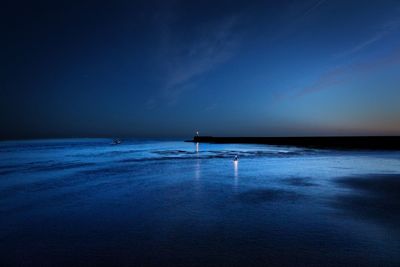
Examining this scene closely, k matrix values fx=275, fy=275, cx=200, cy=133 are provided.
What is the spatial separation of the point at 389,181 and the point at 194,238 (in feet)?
38.0

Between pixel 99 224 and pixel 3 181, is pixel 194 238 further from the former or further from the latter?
pixel 3 181

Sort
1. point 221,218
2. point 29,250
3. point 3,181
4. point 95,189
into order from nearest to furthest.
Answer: point 29,250, point 221,218, point 95,189, point 3,181

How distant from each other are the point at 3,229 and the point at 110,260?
11.7ft

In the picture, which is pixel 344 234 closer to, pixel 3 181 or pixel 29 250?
pixel 29 250

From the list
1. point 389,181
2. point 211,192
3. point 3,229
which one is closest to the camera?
point 3,229

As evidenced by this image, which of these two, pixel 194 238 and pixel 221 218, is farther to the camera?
pixel 221 218

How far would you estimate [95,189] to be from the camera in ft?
39.6

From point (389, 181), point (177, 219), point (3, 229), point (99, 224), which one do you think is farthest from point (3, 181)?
point (389, 181)

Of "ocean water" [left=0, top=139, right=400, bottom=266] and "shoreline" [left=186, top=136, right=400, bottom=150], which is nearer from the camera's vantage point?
"ocean water" [left=0, top=139, right=400, bottom=266]

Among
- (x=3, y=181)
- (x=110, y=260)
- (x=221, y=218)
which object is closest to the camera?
(x=110, y=260)

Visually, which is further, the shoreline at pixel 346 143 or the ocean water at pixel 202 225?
the shoreline at pixel 346 143

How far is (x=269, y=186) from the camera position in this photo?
12477 millimetres

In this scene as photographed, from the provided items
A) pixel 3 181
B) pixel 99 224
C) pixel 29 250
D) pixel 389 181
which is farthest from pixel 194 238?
pixel 3 181

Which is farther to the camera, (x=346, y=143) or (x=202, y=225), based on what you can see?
(x=346, y=143)
